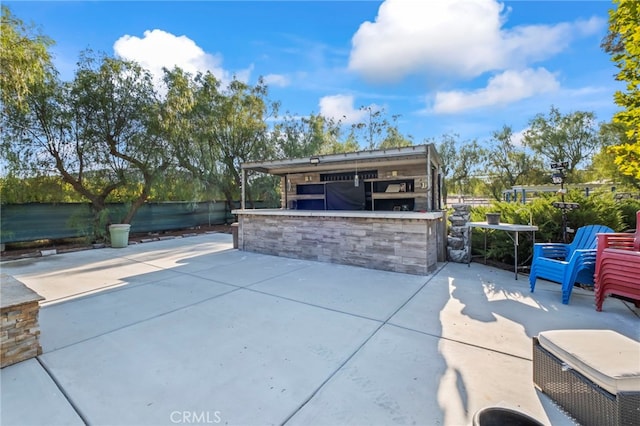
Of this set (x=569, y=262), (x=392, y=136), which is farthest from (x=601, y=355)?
(x=392, y=136)

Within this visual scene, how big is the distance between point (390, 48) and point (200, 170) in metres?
7.49

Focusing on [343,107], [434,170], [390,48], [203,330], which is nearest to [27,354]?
[203,330]

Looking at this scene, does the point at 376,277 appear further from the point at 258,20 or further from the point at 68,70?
the point at 68,70

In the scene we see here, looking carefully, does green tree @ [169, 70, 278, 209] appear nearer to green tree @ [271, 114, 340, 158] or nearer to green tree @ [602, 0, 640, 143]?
green tree @ [271, 114, 340, 158]

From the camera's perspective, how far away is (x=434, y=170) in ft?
24.3

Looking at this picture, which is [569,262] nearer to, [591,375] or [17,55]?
[591,375]

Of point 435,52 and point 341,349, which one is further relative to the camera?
point 435,52

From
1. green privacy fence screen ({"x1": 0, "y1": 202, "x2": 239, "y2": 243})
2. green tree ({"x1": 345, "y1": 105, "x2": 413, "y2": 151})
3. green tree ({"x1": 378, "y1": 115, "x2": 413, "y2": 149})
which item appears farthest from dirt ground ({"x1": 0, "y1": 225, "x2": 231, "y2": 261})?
green tree ({"x1": 378, "y1": 115, "x2": 413, "y2": 149})

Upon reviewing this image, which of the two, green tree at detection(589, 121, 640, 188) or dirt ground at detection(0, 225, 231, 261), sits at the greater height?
green tree at detection(589, 121, 640, 188)

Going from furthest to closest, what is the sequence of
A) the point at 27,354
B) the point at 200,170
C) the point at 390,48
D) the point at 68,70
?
the point at 200,170 → the point at 68,70 → the point at 390,48 → the point at 27,354

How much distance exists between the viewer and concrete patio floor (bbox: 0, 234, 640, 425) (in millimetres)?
1731

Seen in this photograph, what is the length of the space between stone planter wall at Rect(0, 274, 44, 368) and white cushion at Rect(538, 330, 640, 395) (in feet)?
12.5

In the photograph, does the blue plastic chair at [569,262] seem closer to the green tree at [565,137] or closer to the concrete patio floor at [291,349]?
the concrete patio floor at [291,349]

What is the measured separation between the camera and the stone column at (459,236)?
5.63 meters
